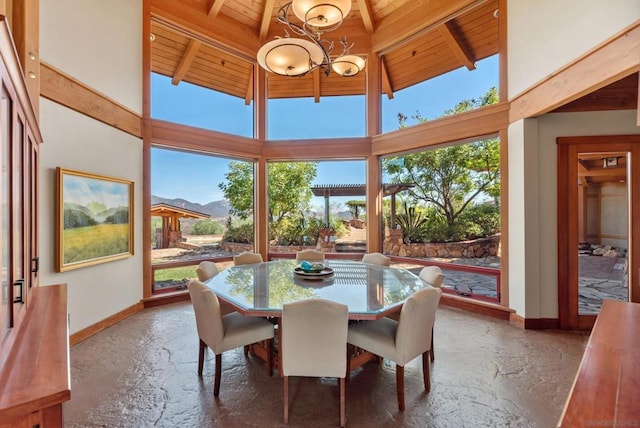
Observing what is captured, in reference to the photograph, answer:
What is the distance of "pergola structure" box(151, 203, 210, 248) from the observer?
186 inches

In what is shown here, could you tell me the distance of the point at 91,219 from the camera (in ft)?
11.7

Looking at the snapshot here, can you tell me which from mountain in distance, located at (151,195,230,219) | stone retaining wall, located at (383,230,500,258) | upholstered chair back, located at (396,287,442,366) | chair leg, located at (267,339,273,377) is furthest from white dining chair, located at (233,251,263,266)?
upholstered chair back, located at (396,287,442,366)

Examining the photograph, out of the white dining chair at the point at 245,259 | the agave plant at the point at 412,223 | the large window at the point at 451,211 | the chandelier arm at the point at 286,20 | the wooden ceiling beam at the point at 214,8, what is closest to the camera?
the chandelier arm at the point at 286,20

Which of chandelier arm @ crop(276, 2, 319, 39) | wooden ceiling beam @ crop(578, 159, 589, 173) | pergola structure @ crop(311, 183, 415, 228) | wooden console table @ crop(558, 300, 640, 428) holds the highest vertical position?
chandelier arm @ crop(276, 2, 319, 39)

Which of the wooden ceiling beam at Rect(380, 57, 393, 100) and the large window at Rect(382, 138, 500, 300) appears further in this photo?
the wooden ceiling beam at Rect(380, 57, 393, 100)

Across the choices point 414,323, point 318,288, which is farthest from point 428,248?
point 414,323

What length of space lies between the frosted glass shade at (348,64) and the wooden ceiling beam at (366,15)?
253cm

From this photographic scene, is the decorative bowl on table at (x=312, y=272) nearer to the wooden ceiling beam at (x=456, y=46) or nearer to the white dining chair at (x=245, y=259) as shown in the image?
the white dining chair at (x=245, y=259)

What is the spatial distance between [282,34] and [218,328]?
550 centimetres

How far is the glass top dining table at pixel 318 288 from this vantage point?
2.21 metres

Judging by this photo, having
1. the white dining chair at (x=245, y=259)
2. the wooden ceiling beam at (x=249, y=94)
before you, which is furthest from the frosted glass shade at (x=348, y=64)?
the wooden ceiling beam at (x=249, y=94)

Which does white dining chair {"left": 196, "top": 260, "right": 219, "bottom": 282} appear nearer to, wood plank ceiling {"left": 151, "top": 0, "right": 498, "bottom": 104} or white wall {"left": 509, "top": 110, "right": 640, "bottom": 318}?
wood plank ceiling {"left": 151, "top": 0, "right": 498, "bottom": 104}

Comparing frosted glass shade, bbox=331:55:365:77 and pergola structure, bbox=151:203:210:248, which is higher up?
frosted glass shade, bbox=331:55:365:77

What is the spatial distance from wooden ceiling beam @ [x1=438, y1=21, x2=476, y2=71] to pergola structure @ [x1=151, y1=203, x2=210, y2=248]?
16.7ft
